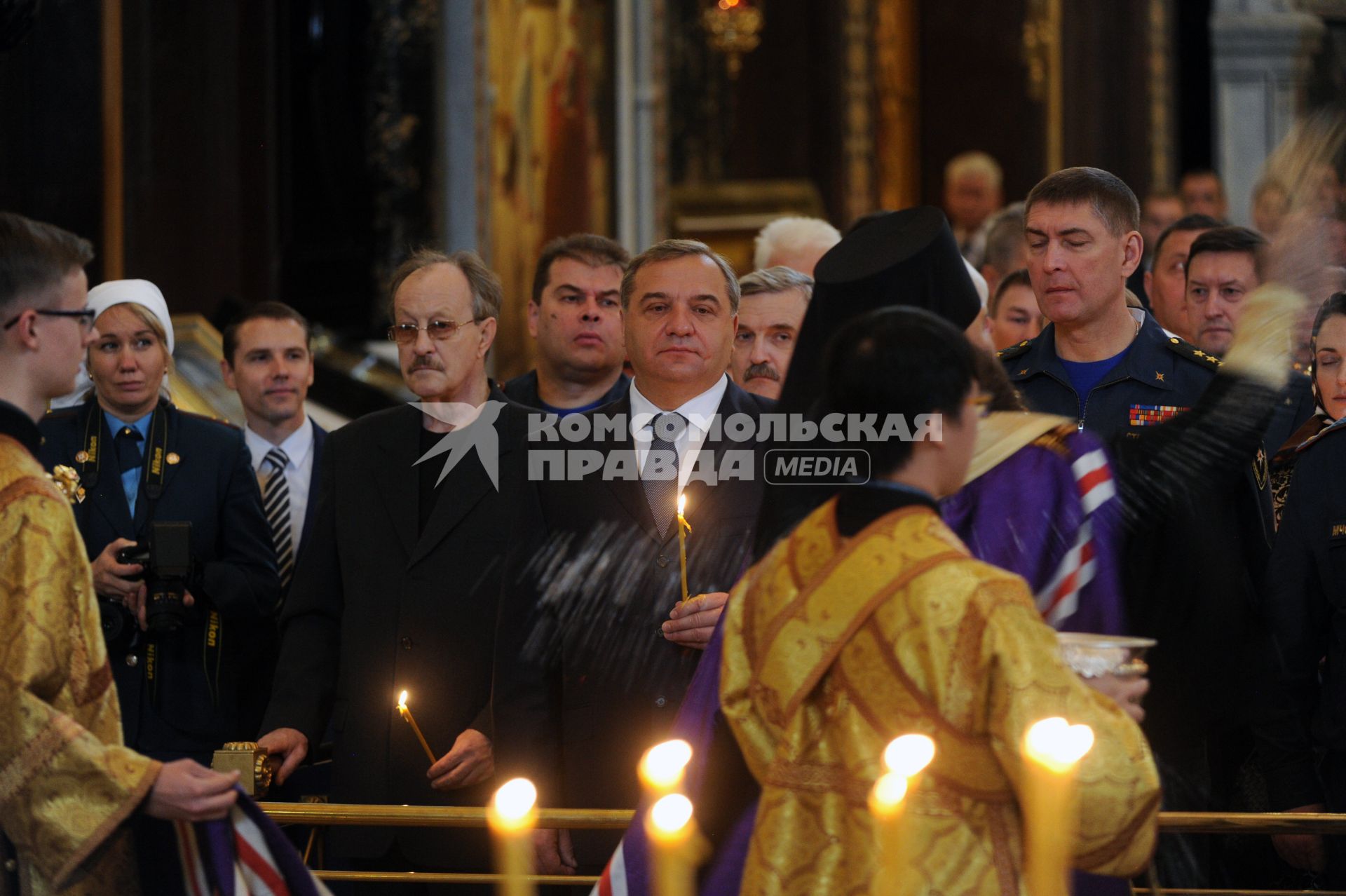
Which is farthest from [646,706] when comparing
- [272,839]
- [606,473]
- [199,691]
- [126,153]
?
[126,153]

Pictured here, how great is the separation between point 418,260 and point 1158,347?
76.1 inches

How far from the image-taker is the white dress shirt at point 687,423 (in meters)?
3.95

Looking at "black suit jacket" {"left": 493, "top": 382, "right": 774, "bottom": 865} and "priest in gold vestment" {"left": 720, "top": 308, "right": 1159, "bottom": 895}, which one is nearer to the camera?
"priest in gold vestment" {"left": 720, "top": 308, "right": 1159, "bottom": 895}

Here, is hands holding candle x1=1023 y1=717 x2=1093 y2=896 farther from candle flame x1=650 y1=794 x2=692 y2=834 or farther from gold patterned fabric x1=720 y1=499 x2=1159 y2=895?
candle flame x1=650 y1=794 x2=692 y2=834

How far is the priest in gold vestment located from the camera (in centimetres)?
238

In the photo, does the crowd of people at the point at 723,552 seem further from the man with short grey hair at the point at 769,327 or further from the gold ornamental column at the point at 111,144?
the gold ornamental column at the point at 111,144

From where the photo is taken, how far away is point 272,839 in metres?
3.02

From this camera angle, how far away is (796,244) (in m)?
6.02

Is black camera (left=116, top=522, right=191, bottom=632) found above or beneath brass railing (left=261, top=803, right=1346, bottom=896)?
above

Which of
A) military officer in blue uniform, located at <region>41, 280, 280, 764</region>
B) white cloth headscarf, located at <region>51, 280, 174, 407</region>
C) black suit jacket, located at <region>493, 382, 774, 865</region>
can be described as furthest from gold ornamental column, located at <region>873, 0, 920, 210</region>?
black suit jacket, located at <region>493, 382, 774, 865</region>

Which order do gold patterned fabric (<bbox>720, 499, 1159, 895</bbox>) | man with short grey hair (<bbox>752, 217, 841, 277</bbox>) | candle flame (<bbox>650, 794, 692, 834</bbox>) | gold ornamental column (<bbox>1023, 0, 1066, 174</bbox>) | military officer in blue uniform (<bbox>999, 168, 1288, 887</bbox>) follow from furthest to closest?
gold ornamental column (<bbox>1023, 0, 1066, 174</bbox>), man with short grey hair (<bbox>752, 217, 841, 277</bbox>), military officer in blue uniform (<bbox>999, 168, 1288, 887</bbox>), gold patterned fabric (<bbox>720, 499, 1159, 895</bbox>), candle flame (<bbox>650, 794, 692, 834</bbox>)

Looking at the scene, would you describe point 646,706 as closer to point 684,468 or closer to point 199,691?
point 684,468

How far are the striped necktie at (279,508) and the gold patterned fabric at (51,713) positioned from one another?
190 cm

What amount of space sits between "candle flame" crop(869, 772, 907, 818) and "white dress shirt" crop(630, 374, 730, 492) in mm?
1867
